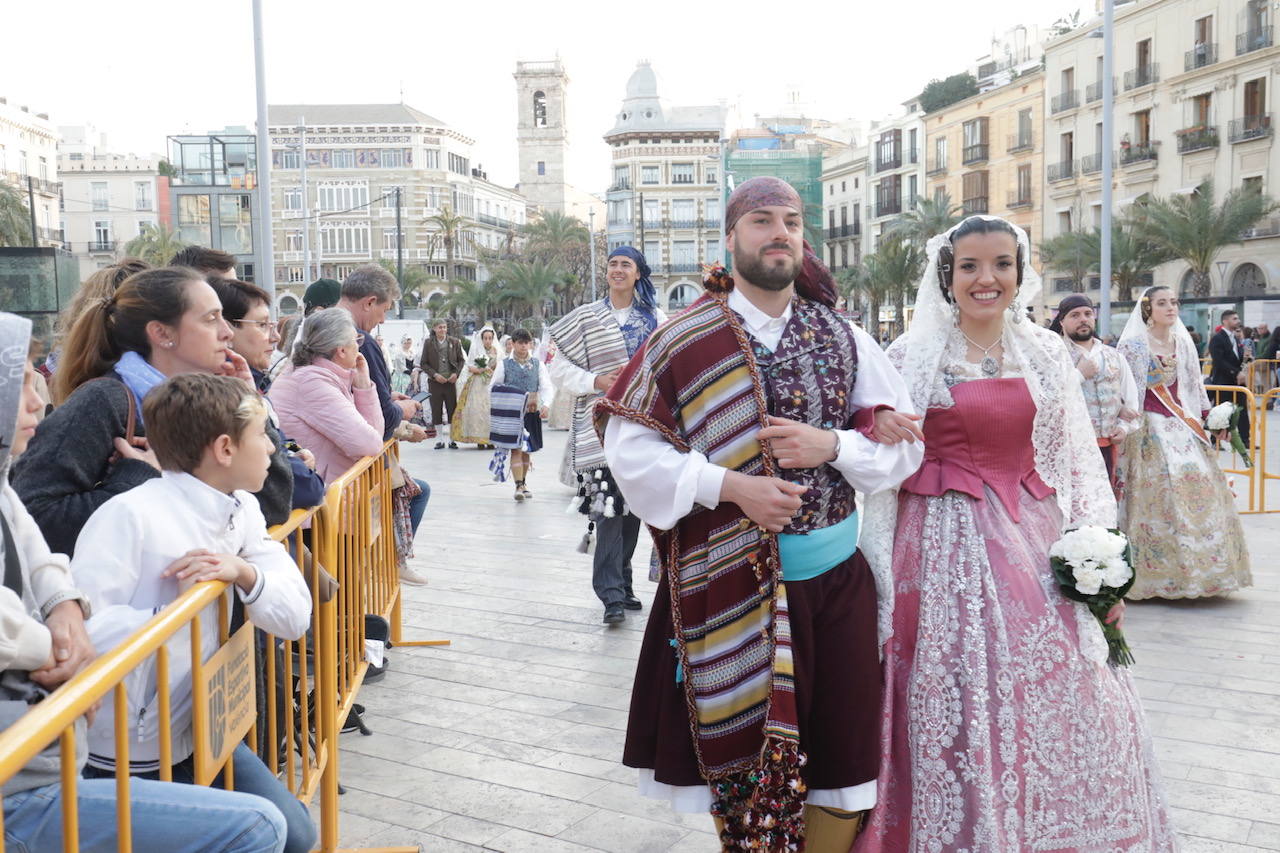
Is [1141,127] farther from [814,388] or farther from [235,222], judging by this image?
[814,388]

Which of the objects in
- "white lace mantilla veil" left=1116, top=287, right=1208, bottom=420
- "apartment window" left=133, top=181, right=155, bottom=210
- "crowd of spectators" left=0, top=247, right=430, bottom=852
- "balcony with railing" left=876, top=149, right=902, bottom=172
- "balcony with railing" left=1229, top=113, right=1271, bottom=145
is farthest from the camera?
"apartment window" left=133, top=181, right=155, bottom=210

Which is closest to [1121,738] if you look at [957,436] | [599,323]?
[957,436]

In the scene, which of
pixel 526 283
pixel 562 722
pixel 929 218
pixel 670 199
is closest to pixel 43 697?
pixel 562 722

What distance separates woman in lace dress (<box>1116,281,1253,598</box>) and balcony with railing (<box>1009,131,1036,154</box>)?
41.9 metres

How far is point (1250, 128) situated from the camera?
1390 inches

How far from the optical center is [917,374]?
3.55m

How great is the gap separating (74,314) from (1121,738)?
10.6 ft

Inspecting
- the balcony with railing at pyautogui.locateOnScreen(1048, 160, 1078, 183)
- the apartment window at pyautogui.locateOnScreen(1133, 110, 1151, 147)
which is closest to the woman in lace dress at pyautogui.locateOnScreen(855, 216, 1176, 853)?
the apartment window at pyautogui.locateOnScreen(1133, 110, 1151, 147)

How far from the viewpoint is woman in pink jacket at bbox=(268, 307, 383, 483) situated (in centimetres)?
505

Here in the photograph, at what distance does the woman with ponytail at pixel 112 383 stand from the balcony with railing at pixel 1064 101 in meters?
44.8

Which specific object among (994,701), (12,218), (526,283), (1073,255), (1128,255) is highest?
(12,218)

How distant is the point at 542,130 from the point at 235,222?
2753 inches

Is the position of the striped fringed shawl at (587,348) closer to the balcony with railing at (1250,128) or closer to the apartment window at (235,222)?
the apartment window at (235,222)

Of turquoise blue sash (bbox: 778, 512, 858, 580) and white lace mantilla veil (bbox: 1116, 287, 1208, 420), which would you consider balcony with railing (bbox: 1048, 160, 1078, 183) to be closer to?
white lace mantilla veil (bbox: 1116, 287, 1208, 420)
